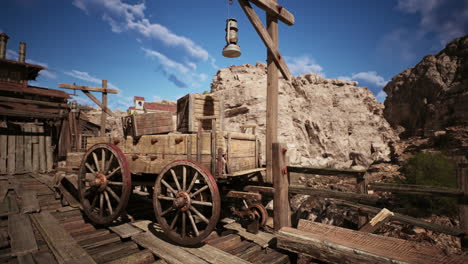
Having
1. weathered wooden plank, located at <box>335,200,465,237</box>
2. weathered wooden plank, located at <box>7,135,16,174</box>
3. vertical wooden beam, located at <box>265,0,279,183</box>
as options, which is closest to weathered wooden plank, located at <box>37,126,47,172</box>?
weathered wooden plank, located at <box>7,135,16,174</box>

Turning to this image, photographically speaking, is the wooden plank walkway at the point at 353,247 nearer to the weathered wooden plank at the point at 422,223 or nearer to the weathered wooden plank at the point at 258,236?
the weathered wooden plank at the point at 258,236

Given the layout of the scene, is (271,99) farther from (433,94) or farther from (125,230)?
(433,94)

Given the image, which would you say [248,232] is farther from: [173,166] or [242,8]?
[242,8]

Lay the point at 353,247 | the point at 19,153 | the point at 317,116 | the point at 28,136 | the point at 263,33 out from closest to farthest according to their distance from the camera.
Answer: the point at 353,247 → the point at 263,33 → the point at 19,153 → the point at 28,136 → the point at 317,116

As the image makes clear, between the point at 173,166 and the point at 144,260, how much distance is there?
133cm

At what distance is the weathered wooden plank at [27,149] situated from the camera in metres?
12.2

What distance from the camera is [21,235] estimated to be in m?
3.55

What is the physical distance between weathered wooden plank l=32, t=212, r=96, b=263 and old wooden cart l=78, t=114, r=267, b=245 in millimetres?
541

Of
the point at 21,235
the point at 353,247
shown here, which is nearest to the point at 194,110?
the point at 353,247

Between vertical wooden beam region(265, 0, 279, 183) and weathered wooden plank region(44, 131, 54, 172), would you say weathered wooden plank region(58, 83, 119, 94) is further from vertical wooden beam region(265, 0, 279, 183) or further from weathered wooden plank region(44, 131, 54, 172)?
weathered wooden plank region(44, 131, 54, 172)

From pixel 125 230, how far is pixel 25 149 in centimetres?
1328

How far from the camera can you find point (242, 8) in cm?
393

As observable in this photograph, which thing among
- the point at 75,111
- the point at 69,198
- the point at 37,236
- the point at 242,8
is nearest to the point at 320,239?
the point at 242,8

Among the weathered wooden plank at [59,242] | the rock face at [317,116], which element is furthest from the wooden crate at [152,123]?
the rock face at [317,116]
